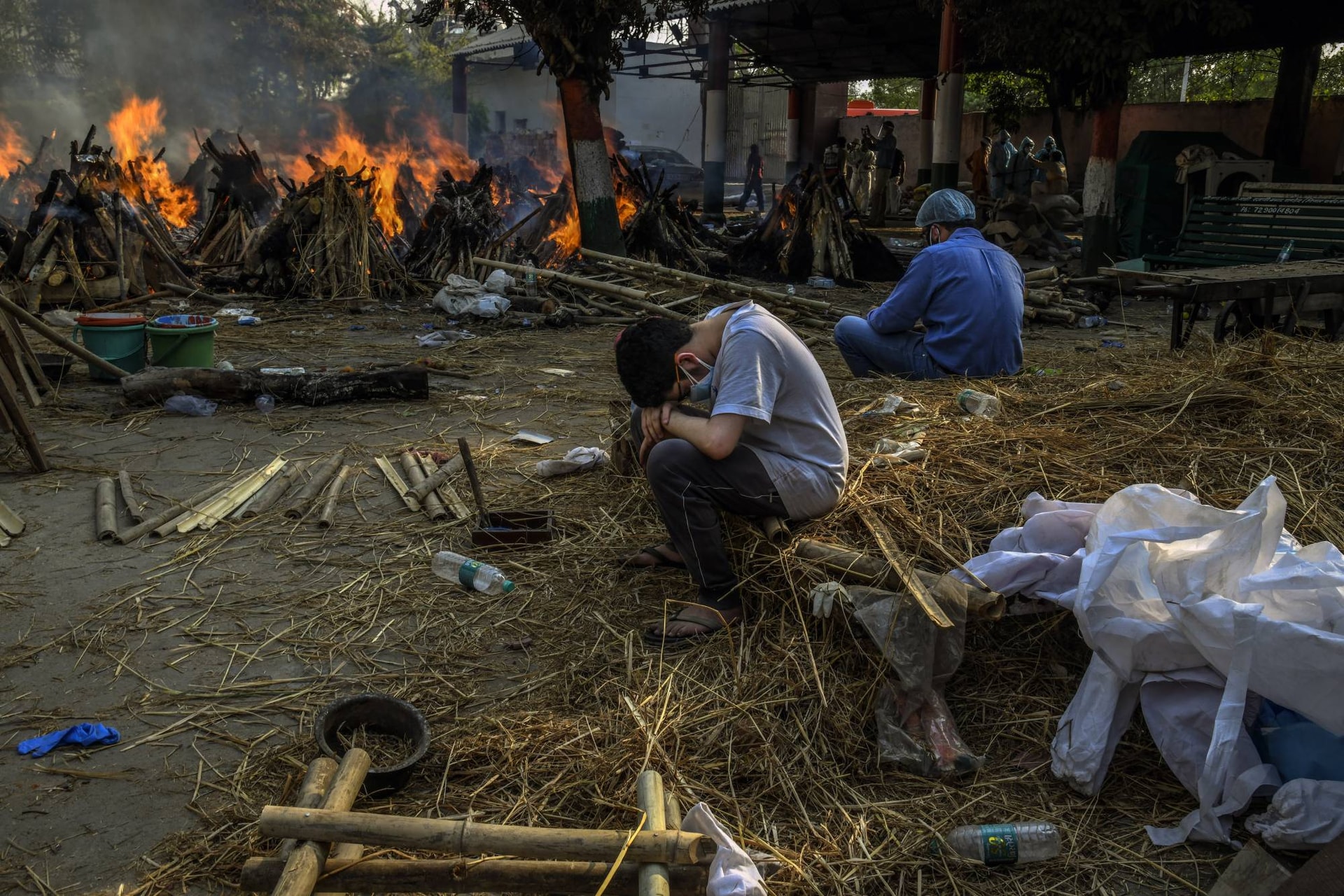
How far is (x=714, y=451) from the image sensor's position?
345 cm

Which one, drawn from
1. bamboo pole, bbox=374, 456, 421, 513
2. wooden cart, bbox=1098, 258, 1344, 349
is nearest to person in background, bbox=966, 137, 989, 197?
wooden cart, bbox=1098, 258, 1344, 349

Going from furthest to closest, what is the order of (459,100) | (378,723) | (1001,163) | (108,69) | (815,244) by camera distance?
(459,100) < (108,69) < (1001,163) < (815,244) < (378,723)

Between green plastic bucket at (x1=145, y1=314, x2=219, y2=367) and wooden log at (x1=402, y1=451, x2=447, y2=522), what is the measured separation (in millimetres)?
2599

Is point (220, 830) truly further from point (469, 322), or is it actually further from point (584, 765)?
point (469, 322)

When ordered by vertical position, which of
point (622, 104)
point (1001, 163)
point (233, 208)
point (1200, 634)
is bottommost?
point (1200, 634)

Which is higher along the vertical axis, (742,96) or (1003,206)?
(742,96)

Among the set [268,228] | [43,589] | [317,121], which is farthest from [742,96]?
[43,589]

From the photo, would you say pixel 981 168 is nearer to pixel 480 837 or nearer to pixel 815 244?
pixel 815 244

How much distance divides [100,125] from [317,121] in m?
6.70

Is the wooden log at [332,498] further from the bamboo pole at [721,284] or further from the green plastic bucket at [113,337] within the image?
the bamboo pole at [721,284]

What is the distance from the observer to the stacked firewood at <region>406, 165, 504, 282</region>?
12875 millimetres

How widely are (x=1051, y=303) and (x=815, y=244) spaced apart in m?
4.12

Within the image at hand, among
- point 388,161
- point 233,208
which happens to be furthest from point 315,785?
point 388,161

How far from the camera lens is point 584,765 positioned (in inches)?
114
